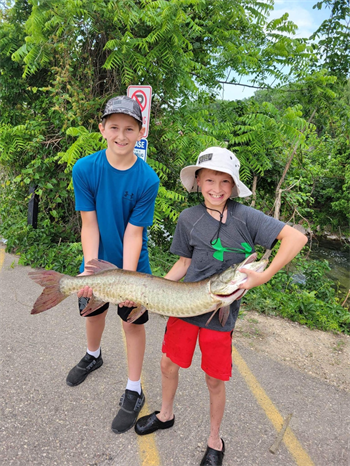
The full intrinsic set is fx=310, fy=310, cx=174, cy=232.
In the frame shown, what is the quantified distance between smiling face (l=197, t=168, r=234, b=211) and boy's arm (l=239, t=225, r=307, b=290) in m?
0.44

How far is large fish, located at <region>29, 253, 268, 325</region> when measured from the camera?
1.78m

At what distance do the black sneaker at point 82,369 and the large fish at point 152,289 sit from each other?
37.3 inches

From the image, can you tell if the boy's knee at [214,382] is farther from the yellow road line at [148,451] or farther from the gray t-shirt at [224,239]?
the yellow road line at [148,451]

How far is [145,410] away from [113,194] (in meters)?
1.86

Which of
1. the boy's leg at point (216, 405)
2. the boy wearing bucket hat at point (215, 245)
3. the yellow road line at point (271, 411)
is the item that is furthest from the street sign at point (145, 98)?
the boy's leg at point (216, 405)

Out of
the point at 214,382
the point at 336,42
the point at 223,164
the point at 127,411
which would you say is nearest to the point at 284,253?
the point at 223,164

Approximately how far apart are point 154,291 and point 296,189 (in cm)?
723

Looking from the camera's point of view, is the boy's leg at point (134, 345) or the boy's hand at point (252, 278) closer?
the boy's hand at point (252, 278)

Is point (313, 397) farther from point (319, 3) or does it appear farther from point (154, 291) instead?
point (319, 3)

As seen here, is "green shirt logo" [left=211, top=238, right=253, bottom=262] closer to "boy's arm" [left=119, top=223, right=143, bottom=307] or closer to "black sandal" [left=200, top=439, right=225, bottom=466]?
"boy's arm" [left=119, top=223, right=143, bottom=307]

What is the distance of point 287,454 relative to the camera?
234cm

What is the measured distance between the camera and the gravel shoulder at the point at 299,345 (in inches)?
138

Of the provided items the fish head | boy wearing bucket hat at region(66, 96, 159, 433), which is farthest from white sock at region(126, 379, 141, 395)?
the fish head

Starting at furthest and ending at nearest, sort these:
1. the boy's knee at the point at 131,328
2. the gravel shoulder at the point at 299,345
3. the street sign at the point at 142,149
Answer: the street sign at the point at 142,149 < the gravel shoulder at the point at 299,345 < the boy's knee at the point at 131,328
